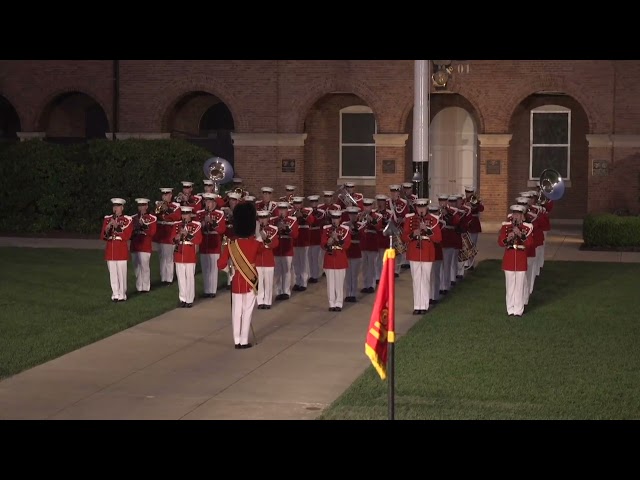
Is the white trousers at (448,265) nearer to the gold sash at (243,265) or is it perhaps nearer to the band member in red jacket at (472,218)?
the band member in red jacket at (472,218)

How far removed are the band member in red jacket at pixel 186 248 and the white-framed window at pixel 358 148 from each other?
16.3m

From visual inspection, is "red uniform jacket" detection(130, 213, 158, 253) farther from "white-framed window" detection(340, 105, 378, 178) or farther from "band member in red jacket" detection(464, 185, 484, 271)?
"white-framed window" detection(340, 105, 378, 178)

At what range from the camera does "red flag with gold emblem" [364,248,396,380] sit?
10312 millimetres

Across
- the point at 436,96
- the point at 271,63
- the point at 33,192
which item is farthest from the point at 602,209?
the point at 33,192

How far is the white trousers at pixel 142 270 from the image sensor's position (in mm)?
21312

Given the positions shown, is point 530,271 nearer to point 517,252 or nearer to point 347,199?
point 517,252

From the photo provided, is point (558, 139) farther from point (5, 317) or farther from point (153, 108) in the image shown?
point (5, 317)

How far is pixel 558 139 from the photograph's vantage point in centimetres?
3500

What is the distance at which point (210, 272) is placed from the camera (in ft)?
69.3

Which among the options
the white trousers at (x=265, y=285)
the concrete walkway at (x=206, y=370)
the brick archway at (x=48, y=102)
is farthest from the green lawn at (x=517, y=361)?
the brick archway at (x=48, y=102)

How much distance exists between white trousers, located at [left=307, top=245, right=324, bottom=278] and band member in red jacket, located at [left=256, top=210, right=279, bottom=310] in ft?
9.15

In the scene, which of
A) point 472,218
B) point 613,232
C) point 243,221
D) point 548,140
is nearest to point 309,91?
point 548,140

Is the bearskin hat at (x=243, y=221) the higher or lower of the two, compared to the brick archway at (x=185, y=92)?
lower

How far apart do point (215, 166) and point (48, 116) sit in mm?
12115
